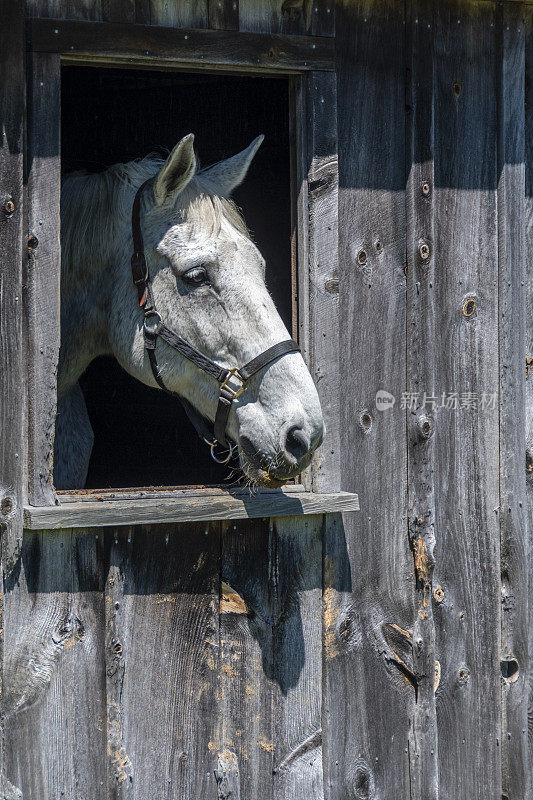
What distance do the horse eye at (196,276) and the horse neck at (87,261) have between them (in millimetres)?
354

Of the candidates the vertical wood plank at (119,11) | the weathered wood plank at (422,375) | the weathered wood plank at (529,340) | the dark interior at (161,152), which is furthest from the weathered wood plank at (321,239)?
the dark interior at (161,152)

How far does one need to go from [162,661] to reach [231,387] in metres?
0.82

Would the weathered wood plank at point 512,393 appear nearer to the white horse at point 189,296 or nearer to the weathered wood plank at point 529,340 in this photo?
the weathered wood plank at point 529,340

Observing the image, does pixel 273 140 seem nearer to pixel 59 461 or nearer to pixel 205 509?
pixel 59 461

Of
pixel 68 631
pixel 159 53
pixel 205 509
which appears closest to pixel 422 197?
pixel 159 53

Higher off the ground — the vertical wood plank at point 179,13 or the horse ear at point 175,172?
the vertical wood plank at point 179,13

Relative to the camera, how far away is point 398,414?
2.93 meters

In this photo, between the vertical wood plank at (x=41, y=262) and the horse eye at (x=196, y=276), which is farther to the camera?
the horse eye at (x=196, y=276)

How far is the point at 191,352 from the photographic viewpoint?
256cm

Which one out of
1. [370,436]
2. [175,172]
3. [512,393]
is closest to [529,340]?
[512,393]

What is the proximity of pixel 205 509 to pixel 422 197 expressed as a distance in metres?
1.28

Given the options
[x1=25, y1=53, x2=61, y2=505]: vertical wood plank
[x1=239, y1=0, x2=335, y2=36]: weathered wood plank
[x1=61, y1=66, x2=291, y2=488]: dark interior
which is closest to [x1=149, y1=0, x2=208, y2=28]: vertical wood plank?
[x1=239, y1=0, x2=335, y2=36]: weathered wood plank

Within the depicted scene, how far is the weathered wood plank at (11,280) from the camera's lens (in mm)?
2309

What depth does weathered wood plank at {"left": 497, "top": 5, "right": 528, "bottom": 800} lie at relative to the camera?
3.06 m
